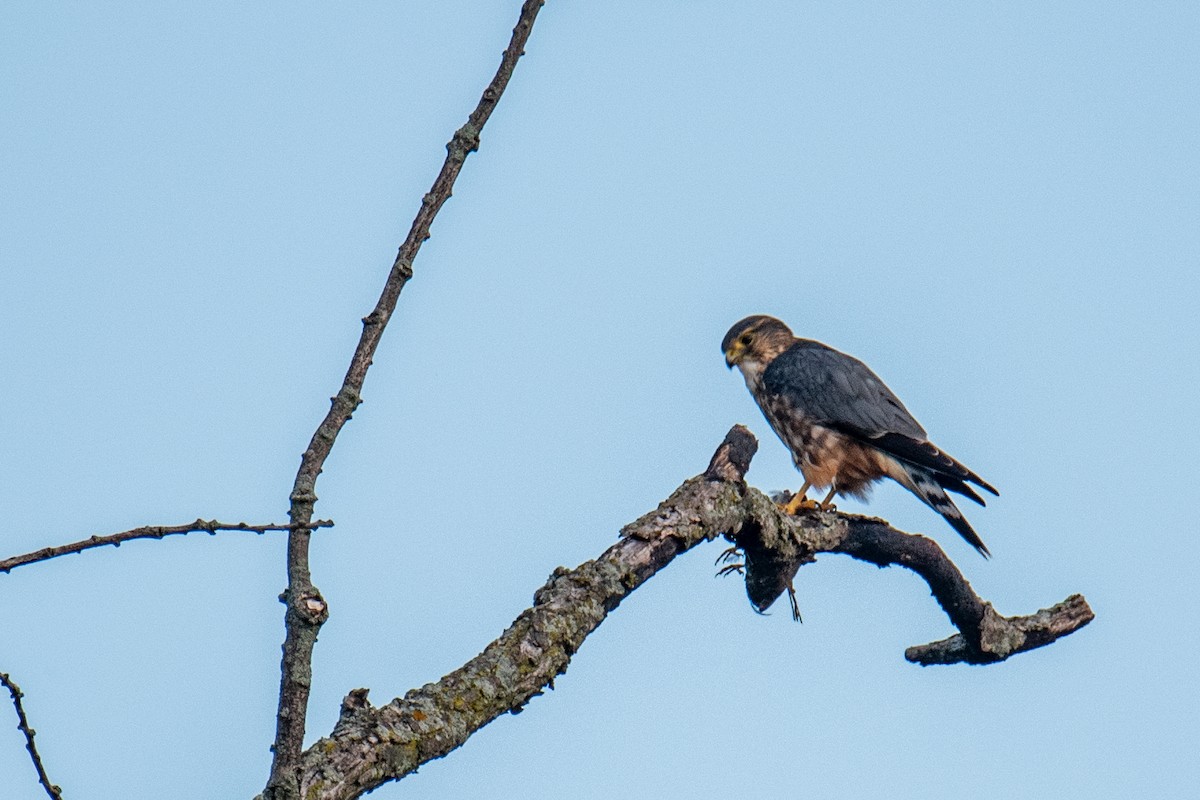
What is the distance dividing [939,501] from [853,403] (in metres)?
0.67

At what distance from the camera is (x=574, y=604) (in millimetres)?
2605

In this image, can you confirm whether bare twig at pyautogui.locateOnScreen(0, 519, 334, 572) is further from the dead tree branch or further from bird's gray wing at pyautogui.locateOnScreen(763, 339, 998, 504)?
bird's gray wing at pyautogui.locateOnScreen(763, 339, 998, 504)

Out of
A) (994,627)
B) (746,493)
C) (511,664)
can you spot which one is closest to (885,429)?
(994,627)

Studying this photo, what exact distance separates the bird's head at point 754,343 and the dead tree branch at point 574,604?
2.74 metres

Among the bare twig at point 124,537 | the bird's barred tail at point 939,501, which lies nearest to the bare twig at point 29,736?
the bare twig at point 124,537

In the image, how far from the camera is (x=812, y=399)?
20.0 feet

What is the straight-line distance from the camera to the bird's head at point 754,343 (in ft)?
22.3

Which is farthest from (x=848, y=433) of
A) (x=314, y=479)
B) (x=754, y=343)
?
(x=314, y=479)

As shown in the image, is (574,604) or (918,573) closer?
(574,604)

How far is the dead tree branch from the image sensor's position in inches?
83.4

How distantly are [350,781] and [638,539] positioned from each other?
100 centimetres

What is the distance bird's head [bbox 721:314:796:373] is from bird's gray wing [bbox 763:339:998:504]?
156 millimetres

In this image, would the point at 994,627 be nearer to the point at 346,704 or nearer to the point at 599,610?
the point at 599,610

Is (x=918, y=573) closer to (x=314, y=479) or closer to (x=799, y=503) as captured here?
(x=799, y=503)
